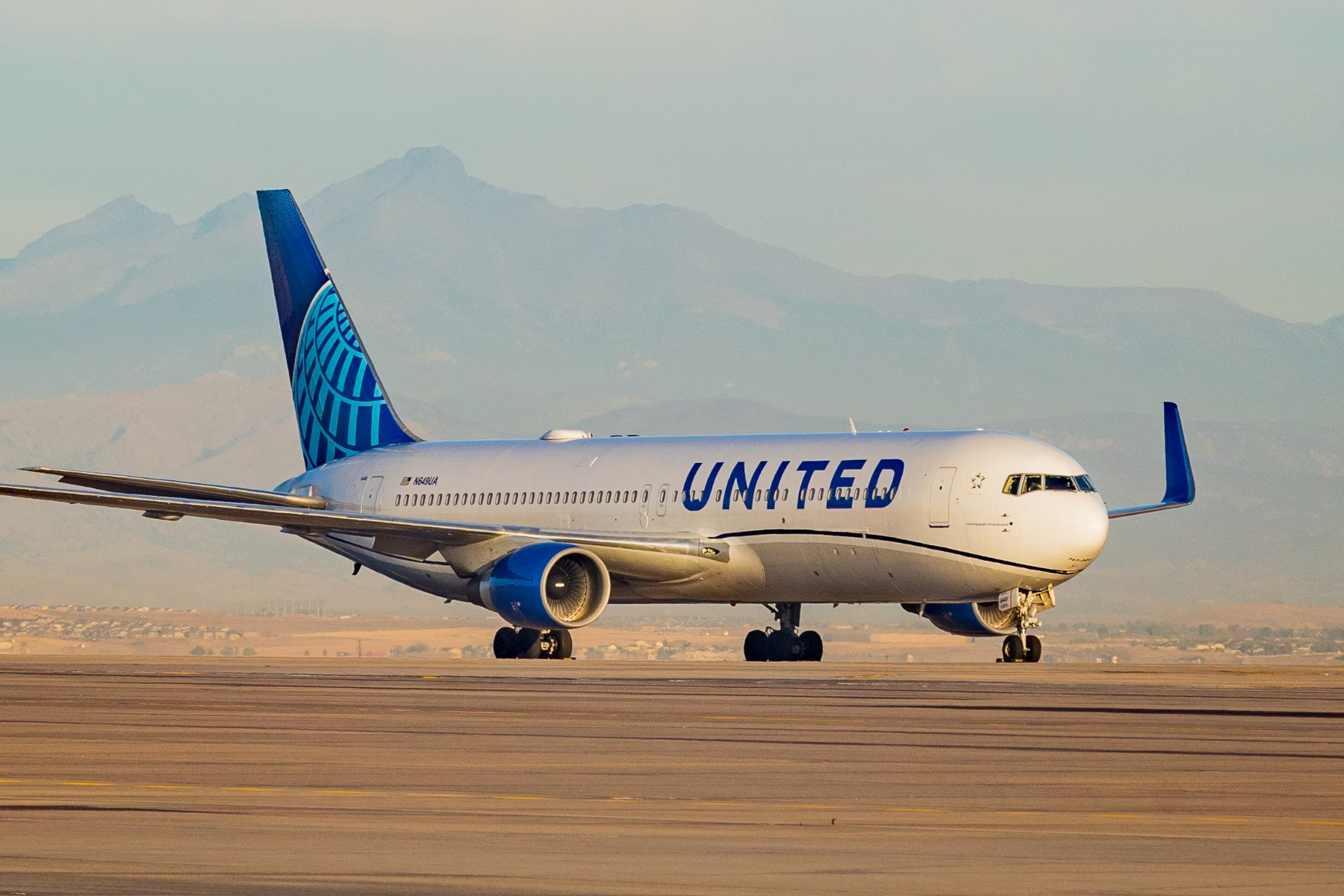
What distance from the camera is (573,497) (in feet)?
143

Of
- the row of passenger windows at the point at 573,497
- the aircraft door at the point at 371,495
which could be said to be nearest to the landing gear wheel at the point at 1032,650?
the row of passenger windows at the point at 573,497

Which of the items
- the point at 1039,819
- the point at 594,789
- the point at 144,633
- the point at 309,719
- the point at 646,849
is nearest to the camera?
the point at 646,849

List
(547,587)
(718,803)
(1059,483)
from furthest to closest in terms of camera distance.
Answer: (547,587) → (1059,483) → (718,803)

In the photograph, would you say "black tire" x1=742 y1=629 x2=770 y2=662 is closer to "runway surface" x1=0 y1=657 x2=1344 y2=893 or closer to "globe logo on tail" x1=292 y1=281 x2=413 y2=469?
"globe logo on tail" x1=292 y1=281 x2=413 y2=469

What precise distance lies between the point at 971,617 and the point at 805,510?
159 inches

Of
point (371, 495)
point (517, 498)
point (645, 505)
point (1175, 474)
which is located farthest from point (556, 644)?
point (1175, 474)

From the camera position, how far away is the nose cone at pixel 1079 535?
3706cm

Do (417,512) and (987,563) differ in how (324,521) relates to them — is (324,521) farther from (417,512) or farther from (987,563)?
(987,563)

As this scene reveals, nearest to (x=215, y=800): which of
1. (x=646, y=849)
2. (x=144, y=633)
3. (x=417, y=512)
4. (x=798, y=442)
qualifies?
(x=646, y=849)

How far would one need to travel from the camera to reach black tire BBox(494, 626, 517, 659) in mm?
42125

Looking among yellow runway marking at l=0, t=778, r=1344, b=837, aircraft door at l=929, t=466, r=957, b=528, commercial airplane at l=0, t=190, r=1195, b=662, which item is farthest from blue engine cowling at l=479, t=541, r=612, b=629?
yellow runway marking at l=0, t=778, r=1344, b=837

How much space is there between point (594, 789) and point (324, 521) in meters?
26.3

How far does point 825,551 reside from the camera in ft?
127

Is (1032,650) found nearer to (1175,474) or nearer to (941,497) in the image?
(941,497)
